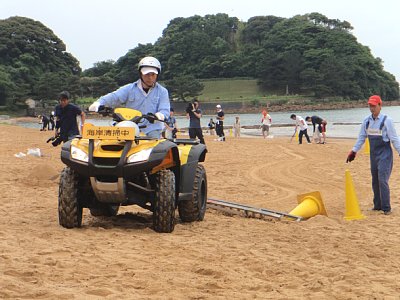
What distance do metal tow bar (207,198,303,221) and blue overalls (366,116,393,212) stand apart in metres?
1.66

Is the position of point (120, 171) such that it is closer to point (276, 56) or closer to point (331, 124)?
point (331, 124)

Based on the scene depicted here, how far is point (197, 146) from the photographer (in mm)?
7215

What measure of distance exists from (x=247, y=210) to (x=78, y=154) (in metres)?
2.97

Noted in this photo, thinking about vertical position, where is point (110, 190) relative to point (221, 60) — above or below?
below

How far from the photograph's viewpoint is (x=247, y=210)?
8.16 m

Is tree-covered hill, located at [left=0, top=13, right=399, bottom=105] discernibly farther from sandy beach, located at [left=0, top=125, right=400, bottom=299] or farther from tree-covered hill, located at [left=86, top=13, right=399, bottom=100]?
sandy beach, located at [left=0, top=125, right=400, bottom=299]

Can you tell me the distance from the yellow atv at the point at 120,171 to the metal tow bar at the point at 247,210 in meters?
1.74

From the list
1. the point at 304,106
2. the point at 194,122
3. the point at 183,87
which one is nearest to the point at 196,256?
the point at 194,122

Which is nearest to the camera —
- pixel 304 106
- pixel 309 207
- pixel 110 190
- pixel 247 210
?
pixel 110 190

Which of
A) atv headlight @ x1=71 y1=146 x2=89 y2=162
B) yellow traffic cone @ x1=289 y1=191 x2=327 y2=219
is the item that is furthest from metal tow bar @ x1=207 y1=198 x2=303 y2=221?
atv headlight @ x1=71 y1=146 x2=89 y2=162

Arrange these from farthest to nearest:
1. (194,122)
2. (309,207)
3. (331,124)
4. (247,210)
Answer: (331,124), (194,122), (309,207), (247,210)

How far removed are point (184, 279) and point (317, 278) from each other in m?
1.09

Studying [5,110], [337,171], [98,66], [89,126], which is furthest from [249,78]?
[89,126]

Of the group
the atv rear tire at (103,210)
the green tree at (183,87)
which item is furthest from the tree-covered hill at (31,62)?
the atv rear tire at (103,210)
